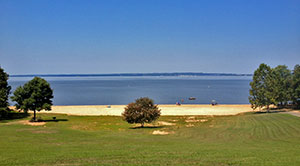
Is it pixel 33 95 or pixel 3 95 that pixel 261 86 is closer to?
pixel 33 95

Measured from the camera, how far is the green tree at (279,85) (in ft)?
228

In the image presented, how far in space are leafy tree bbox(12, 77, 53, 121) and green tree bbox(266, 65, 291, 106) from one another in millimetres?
53122

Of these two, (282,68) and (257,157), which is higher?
(282,68)

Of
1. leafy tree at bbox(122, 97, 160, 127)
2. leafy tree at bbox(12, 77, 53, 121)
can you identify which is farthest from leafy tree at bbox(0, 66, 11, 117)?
leafy tree at bbox(122, 97, 160, 127)

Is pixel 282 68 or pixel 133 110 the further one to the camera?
pixel 282 68

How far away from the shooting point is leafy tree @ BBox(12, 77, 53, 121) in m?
57.8

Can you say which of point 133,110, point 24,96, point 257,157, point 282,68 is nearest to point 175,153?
point 257,157

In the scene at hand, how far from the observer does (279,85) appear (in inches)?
2854

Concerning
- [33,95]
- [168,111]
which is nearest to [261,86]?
[168,111]

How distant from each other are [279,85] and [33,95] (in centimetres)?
6048

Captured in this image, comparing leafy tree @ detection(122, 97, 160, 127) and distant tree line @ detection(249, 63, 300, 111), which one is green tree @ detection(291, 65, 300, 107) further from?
leafy tree @ detection(122, 97, 160, 127)

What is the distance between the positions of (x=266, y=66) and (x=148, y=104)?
37.1 metres

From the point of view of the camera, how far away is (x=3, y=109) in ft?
196

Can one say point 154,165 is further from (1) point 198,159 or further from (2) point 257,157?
(2) point 257,157
